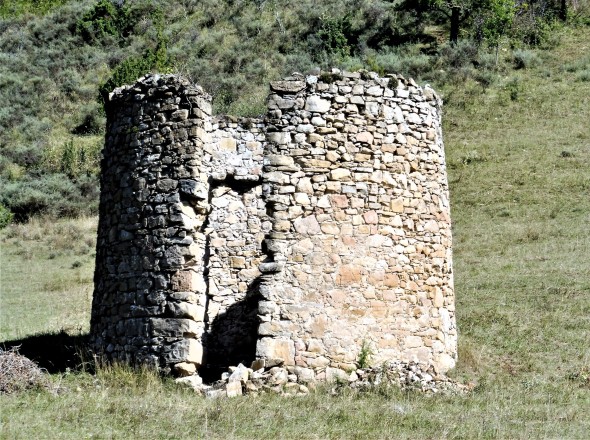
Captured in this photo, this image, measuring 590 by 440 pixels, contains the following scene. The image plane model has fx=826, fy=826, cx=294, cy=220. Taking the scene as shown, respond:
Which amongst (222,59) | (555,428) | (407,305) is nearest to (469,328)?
(407,305)

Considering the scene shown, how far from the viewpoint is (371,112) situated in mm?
10633

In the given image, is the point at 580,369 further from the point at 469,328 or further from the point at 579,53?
the point at 579,53

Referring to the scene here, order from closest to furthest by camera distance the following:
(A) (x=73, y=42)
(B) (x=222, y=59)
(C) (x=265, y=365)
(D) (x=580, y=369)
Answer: (C) (x=265, y=365) < (D) (x=580, y=369) < (B) (x=222, y=59) < (A) (x=73, y=42)

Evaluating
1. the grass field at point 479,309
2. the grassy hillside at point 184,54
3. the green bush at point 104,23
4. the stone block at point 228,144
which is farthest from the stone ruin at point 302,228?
the green bush at point 104,23

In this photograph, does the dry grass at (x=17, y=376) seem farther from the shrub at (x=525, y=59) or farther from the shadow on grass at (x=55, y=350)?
the shrub at (x=525, y=59)

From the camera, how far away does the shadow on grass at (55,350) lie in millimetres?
10961

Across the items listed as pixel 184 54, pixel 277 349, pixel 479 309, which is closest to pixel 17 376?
pixel 277 349

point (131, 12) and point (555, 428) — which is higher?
point (131, 12)

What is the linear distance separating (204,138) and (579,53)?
1353 inches

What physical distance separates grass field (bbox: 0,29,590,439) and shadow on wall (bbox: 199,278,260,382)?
1.92 meters

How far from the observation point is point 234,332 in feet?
38.2

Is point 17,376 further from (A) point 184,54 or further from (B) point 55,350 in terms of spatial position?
(A) point 184,54

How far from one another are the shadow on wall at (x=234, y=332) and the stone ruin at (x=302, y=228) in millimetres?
287

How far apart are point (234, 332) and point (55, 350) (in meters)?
2.89
